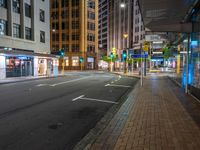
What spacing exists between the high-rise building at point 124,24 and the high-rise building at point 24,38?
41.0 metres

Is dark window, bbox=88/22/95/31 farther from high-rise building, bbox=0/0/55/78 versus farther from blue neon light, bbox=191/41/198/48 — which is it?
blue neon light, bbox=191/41/198/48

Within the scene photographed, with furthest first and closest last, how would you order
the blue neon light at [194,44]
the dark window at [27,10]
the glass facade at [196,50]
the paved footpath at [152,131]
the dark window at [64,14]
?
the dark window at [64,14], the dark window at [27,10], the blue neon light at [194,44], the glass facade at [196,50], the paved footpath at [152,131]

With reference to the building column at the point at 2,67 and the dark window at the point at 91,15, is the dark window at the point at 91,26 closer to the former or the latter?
the dark window at the point at 91,15

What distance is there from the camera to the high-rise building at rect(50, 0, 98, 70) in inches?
2923

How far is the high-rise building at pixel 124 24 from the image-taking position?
8805 centimetres

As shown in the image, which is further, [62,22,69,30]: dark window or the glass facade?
[62,22,69,30]: dark window

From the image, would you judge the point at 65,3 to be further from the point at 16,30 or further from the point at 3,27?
the point at 3,27

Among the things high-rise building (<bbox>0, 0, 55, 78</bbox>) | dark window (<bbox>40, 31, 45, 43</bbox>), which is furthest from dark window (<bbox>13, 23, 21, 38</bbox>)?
dark window (<bbox>40, 31, 45, 43</bbox>)

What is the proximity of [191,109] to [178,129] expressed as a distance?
305 cm

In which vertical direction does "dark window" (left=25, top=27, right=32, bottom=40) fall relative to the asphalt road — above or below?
above

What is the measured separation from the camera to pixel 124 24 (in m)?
104

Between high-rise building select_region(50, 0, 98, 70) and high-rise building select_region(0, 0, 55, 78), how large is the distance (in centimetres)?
3104

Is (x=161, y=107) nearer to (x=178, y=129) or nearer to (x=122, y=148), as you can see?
(x=178, y=129)

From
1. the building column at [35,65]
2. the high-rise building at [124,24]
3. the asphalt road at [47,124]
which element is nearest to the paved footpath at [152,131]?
the asphalt road at [47,124]
